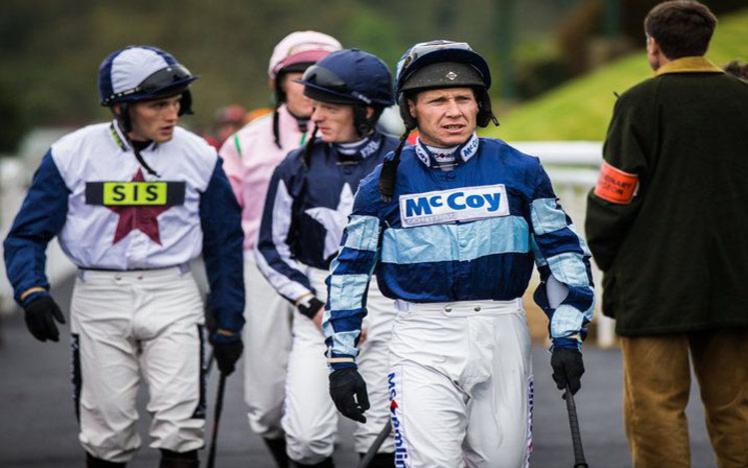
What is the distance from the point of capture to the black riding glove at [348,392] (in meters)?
5.49

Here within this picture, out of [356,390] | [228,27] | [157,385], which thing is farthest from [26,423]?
[228,27]

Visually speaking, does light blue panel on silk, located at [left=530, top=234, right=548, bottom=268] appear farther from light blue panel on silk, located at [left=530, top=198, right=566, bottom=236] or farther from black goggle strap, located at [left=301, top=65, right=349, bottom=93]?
black goggle strap, located at [left=301, top=65, right=349, bottom=93]

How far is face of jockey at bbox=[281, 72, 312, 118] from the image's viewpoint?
26.0ft

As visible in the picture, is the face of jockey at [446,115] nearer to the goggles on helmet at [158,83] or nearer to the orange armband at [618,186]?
the orange armband at [618,186]

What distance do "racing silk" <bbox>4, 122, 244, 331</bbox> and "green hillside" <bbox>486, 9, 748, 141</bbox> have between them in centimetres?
1098

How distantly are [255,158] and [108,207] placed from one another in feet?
4.35

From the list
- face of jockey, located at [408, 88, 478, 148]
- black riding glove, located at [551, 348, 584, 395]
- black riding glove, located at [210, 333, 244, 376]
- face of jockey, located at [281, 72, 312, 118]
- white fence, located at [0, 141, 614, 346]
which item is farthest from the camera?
white fence, located at [0, 141, 614, 346]

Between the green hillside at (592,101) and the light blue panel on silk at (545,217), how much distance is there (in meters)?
12.0

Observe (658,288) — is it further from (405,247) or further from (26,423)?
(26,423)

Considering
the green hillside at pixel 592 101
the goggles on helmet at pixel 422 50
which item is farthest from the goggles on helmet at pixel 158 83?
the green hillside at pixel 592 101

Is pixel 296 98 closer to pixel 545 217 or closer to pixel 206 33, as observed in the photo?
pixel 545 217

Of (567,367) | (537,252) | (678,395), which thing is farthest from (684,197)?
(567,367)

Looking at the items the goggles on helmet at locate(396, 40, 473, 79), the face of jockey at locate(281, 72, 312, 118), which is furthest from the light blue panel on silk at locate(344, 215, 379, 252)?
the face of jockey at locate(281, 72, 312, 118)

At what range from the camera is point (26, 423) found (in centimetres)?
995
